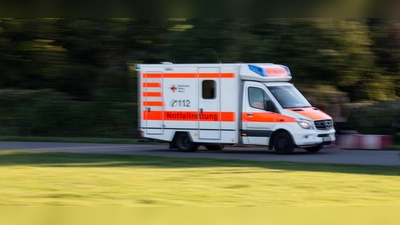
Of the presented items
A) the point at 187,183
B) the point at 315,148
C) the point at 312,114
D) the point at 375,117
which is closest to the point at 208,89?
the point at 312,114

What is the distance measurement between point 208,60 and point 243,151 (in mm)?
5599

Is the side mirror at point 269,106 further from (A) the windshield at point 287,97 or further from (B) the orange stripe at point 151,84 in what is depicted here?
(B) the orange stripe at point 151,84

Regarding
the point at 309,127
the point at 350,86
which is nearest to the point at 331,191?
the point at 309,127

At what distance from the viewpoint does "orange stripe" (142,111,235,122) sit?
19.1 meters

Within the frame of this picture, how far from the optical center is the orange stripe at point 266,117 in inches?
733

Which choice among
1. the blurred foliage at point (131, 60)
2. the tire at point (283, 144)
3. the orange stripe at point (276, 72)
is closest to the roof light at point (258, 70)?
the orange stripe at point (276, 72)

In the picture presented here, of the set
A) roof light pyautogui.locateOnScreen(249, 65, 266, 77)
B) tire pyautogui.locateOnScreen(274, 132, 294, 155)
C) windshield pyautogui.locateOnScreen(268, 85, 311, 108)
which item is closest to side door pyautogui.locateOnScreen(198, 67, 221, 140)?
roof light pyautogui.locateOnScreen(249, 65, 266, 77)

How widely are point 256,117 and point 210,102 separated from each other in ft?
4.69

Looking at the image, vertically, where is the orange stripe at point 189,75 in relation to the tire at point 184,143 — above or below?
above

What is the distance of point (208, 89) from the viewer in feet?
63.0

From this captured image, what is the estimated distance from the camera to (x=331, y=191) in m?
9.81

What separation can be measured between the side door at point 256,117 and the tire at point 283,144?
0.89 ft

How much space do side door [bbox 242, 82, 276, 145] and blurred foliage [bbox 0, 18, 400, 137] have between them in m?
5.08

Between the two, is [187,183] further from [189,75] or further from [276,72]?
[276,72]
